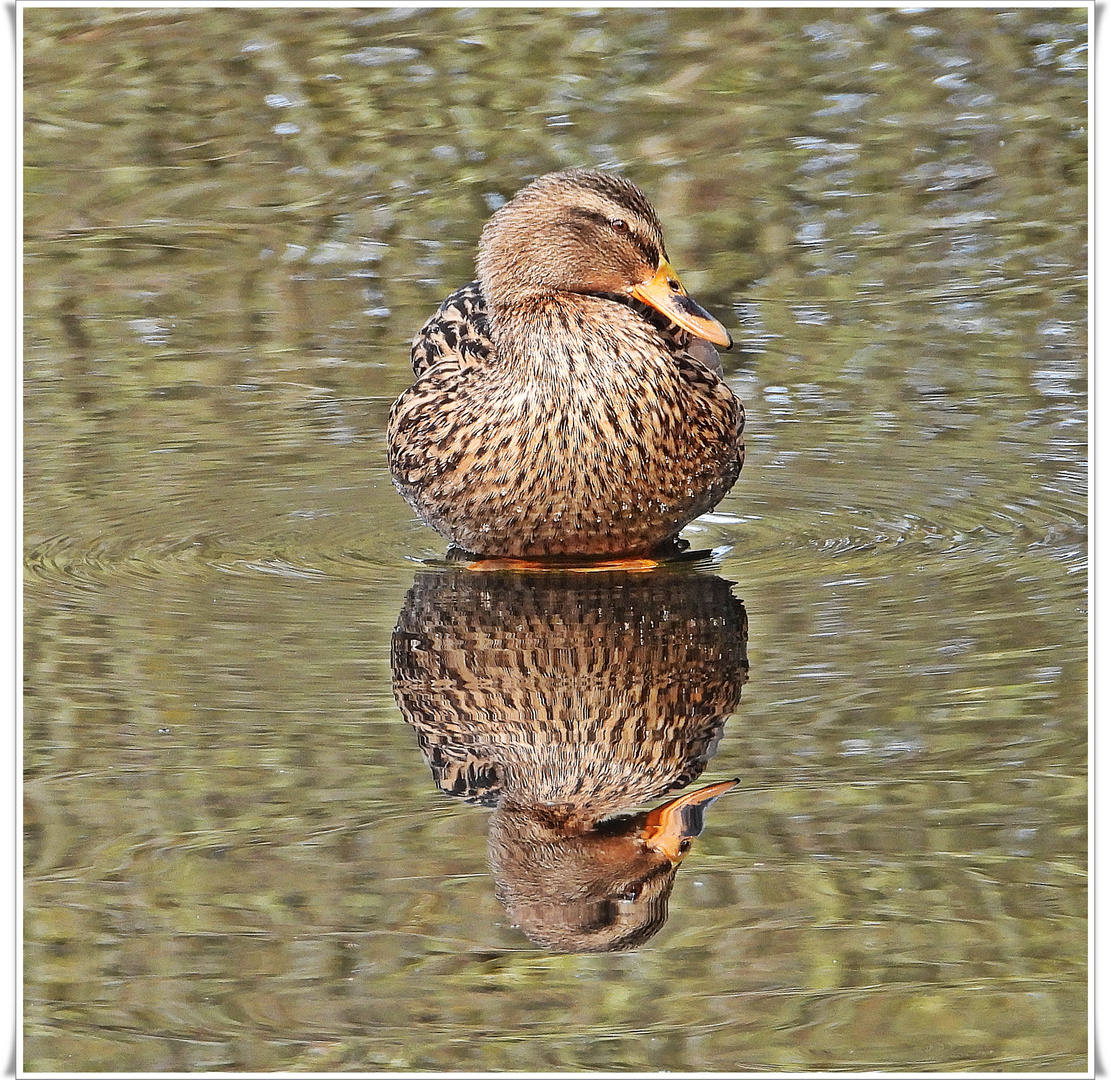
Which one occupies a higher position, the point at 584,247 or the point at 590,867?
the point at 584,247

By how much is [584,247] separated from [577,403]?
1.96 ft

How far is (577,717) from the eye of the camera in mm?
6312

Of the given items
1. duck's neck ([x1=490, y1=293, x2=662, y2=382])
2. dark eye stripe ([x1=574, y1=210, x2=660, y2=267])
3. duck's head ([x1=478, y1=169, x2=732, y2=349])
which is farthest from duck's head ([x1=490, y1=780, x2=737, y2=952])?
dark eye stripe ([x1=574, y1=210, x2=660, y2=267])

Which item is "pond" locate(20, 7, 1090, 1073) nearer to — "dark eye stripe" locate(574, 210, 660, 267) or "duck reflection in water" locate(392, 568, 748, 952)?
"duck reflection in water" locate(392, 568, 748, 952)

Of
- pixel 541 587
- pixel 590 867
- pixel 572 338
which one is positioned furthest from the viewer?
pixel 572 338

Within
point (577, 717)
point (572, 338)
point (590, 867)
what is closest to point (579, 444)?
point (572, 338)

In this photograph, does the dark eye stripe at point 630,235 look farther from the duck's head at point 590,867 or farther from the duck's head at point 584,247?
the duck's head at point 590,867

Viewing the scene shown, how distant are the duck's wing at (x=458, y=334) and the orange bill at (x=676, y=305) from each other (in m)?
0.70

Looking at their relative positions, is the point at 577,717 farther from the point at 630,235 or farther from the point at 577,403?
the point at 630,235

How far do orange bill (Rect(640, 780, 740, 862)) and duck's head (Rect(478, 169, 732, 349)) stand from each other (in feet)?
7.42

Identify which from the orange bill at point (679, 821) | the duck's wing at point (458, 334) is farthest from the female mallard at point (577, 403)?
the orange bill at point (679, 821)

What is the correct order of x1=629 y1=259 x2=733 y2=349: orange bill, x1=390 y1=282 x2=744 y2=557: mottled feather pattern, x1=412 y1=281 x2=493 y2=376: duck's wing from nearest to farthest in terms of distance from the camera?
1. x1=629 y1=259 x2=733 y2=349: orange bill
2. x1=390 y1=282 x2=744 y2=557: mottled feather pattern
3. x1=412 y1=281 x2=493 y2=376: duck's wing

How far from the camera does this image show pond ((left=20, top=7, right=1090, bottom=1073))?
17.2 feet

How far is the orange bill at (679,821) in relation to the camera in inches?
223
